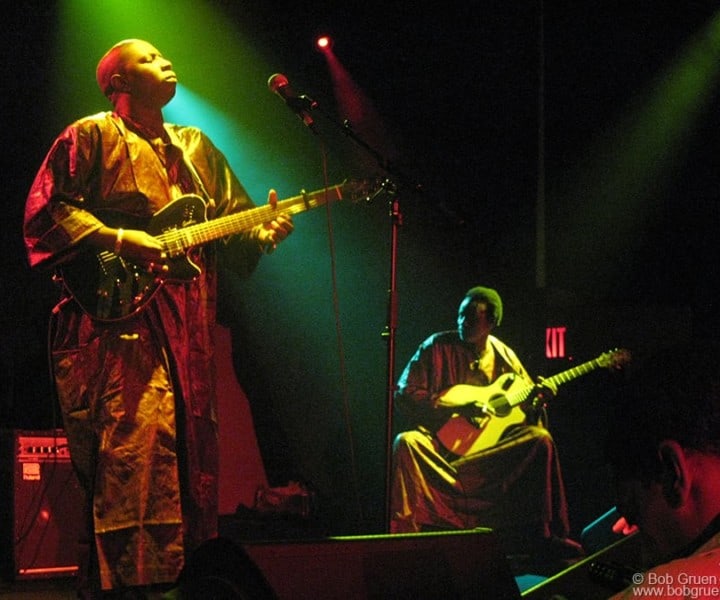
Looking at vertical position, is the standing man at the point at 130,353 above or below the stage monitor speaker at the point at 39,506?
above

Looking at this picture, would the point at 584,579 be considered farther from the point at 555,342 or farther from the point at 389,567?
the point at 555,342

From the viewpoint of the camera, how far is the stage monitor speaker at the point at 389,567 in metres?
1.98

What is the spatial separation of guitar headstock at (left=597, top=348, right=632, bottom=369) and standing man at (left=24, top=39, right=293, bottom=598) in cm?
359

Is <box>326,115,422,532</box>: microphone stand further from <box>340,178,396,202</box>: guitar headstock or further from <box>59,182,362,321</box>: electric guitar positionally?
<box>59,182,362,321</box>: electric guitar

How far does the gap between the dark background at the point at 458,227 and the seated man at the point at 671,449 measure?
437 cm

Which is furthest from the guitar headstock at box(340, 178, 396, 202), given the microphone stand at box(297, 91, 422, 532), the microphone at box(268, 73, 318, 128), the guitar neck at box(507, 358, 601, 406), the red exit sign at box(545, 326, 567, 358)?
the red exit sign at box(545, 326, 567, 358)

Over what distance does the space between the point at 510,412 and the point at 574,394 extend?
3.17 feet

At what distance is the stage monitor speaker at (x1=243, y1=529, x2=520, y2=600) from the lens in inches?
77.9

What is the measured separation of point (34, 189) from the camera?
3.94 metres

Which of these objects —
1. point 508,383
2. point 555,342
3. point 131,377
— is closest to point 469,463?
point 508,383

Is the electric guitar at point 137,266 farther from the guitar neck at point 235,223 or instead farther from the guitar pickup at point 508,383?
the guitar pickup at point 508,383

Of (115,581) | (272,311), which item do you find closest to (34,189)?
(115,581)

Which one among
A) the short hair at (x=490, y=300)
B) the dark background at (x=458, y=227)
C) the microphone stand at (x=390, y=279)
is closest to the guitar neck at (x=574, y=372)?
the dark background at (x=458, y=227)

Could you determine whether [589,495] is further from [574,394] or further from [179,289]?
[179,289]
